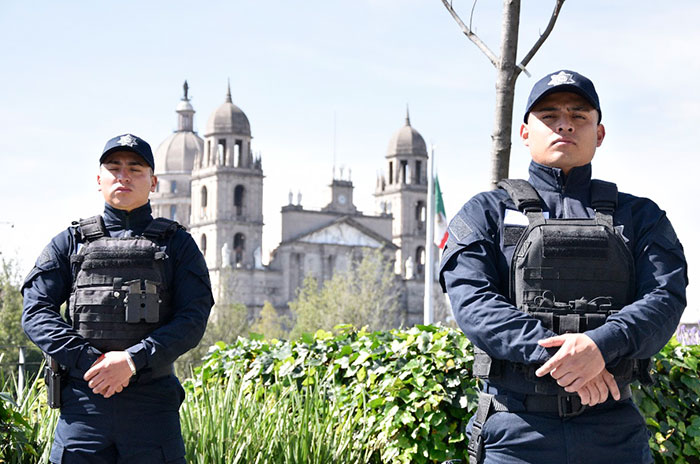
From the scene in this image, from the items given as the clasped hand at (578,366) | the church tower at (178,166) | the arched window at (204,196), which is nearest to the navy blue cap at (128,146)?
the clasped hand at (578,366)

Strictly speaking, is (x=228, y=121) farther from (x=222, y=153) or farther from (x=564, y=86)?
(x=564, y=86)

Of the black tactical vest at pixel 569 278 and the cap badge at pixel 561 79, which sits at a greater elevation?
the cap badge at pixel 561 79

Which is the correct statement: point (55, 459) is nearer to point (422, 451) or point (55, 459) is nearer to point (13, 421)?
point (13, 421)

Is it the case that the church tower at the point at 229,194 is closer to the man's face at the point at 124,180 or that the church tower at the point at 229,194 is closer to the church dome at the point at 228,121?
the church dome at the point at 228,121

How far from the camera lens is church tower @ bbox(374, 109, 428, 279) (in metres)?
94.0

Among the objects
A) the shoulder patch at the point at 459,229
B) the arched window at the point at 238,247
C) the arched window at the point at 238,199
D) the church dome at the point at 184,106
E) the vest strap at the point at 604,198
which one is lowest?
the shoulder patch at the point at 459,229

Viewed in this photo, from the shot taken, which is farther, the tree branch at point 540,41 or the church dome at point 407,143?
the church dome at point 407,143

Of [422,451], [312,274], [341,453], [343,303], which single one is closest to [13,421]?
[341,453]

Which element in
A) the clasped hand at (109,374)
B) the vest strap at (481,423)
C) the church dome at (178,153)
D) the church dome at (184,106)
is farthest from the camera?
the church dome at (184,106)

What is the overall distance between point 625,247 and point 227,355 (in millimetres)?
4153

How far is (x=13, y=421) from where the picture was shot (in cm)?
458

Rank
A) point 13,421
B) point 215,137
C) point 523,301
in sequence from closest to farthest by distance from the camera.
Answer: point 523,301 → point 13,421 → point 215,137

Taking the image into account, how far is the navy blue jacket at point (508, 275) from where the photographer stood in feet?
9.80

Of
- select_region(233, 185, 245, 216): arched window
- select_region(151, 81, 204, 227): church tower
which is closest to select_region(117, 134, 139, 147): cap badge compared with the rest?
select_region(233, 185, 245, 216): arched window
